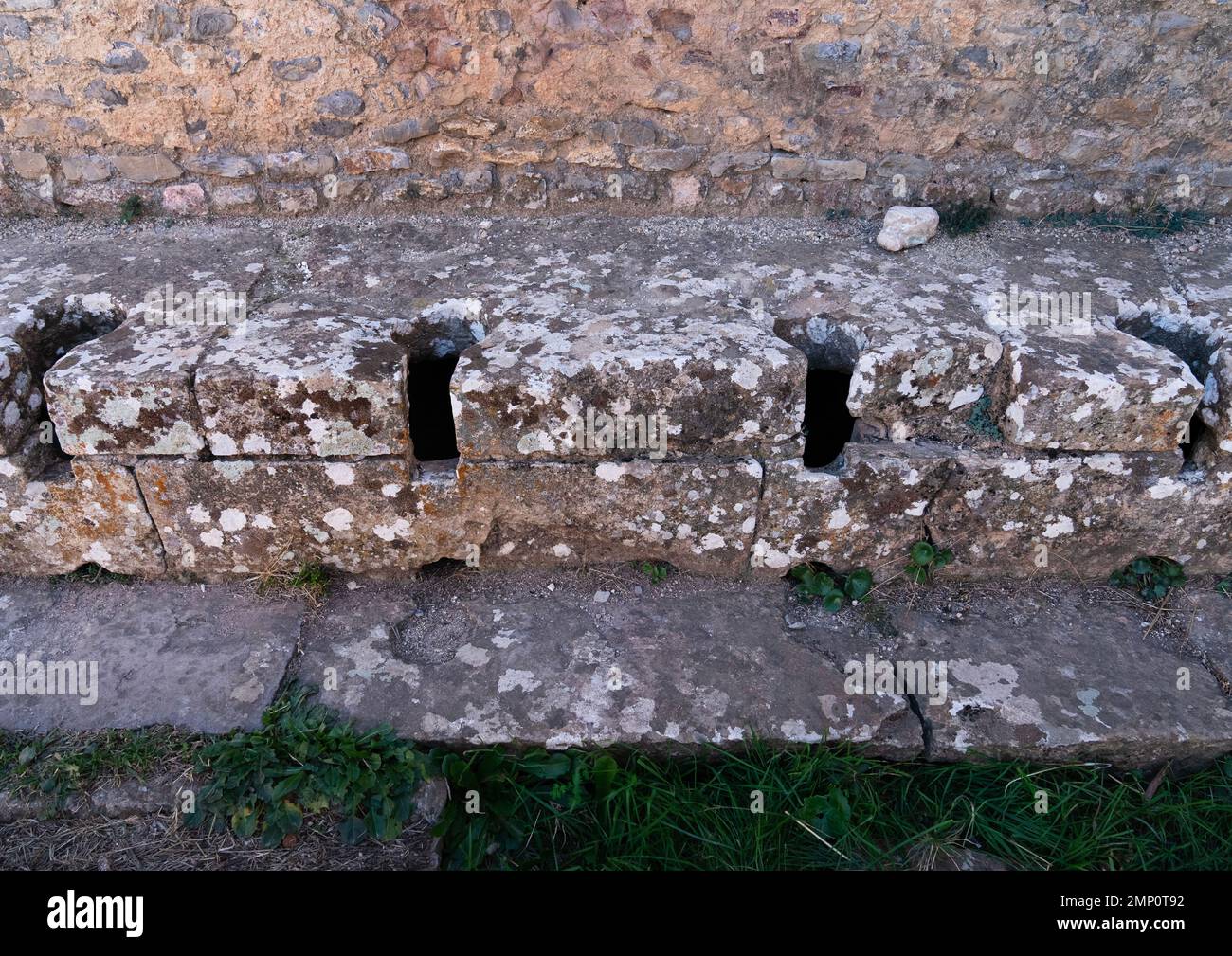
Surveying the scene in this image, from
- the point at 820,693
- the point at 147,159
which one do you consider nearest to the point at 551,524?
the point at 820,693

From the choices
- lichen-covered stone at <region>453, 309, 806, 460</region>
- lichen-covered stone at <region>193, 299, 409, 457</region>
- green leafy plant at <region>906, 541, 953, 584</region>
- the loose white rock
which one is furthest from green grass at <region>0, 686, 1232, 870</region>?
the loose white rock

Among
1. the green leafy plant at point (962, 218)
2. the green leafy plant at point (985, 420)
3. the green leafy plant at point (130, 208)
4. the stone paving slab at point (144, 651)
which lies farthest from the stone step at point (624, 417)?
the green leafy plant at point (130, 208)

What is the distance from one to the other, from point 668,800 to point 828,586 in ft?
2.96

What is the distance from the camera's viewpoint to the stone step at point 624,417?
8.16 ft

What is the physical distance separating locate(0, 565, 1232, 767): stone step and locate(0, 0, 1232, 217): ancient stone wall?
1606 millimetres

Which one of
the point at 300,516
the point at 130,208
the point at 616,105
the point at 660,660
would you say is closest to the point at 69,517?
the point at 300,516

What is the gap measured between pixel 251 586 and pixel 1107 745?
272 cm

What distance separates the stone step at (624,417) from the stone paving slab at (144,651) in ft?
0.38

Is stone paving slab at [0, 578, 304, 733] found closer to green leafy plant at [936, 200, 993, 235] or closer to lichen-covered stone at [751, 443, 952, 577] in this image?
lichen-covered stone at [751, 443, 952, 577]

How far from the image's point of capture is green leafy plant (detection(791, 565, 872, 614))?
275 cm

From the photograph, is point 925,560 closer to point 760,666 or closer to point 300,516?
point 760,666

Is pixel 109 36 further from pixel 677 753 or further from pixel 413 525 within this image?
pixel 677 753

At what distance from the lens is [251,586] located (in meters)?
2.77

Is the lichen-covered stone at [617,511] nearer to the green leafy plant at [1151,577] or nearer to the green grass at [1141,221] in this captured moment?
the green leafy plant at [1151,577]
